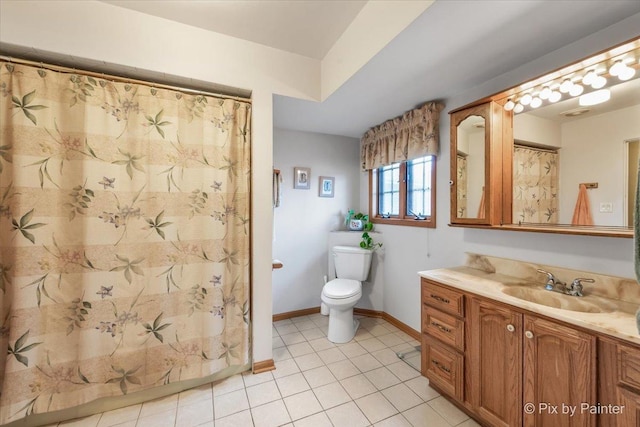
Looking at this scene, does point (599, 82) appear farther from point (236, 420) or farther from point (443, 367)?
point (236, 420)

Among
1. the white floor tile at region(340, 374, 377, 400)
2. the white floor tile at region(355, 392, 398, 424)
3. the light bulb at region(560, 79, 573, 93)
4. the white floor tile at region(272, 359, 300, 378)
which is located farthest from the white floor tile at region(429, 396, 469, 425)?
the light bulb at region(560, 79, 573, 93)

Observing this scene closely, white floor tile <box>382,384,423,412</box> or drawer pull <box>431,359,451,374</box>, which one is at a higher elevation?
drawer pull <box>431,359,451,374</box>

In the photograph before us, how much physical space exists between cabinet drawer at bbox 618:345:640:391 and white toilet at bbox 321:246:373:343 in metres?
1.67

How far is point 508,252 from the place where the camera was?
173cm

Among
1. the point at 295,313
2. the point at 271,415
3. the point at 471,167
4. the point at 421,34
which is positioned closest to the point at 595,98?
the point at 471,167

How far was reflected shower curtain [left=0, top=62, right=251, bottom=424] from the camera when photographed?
4.73 ft

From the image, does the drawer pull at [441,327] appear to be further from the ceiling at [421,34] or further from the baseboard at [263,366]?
the ceiling at [421,34]

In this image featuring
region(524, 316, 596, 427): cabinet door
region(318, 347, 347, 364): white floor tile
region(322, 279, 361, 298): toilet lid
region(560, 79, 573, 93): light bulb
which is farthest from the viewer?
region(322, 279, 361, 298): toilet lid

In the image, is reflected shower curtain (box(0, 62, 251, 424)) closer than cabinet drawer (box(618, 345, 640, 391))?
No

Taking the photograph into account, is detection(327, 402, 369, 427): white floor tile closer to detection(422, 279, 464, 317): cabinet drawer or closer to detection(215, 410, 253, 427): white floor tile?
detection(215, 410, 253, 427): white floor tile

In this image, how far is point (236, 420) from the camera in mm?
1521

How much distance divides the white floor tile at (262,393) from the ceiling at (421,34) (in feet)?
7.43

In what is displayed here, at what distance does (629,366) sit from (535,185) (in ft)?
3.44

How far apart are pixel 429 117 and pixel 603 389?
6.41 feet
